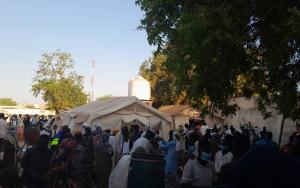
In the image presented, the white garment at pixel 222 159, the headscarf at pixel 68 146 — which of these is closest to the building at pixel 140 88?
the white garment at pixel 222 159

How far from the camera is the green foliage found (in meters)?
6.86

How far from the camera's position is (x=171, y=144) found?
Result: 40.7 ft

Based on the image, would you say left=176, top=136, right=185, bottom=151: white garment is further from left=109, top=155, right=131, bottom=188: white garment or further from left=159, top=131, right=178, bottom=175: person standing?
left=109, top=155, right=131, bottom=188: white garment

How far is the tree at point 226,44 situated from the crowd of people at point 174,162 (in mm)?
954

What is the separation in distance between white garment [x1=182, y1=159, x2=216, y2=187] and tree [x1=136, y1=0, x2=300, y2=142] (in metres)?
1.06

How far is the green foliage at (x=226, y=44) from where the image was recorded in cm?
686

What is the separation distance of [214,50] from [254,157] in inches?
196

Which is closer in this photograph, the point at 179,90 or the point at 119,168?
the point at 119,168

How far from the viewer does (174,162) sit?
39.4 feet

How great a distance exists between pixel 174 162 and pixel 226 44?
5622mm

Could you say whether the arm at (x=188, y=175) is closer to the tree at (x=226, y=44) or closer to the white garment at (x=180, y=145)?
the tree at (x=226, y=44)

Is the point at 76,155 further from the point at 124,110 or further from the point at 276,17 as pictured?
the point at 124,110

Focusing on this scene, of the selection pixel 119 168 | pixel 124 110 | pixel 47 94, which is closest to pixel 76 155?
pixel 119 168

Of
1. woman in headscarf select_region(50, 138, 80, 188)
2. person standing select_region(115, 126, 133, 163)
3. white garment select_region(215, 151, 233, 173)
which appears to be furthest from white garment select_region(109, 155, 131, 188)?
person standing select_region(115, 126, 133, 163)
